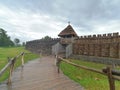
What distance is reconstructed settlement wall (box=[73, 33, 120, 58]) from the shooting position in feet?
60.9

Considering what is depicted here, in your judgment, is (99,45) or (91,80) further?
(99,45)

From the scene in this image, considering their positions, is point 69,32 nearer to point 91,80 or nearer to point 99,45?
point 99,45

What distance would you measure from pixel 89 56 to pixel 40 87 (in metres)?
16.9

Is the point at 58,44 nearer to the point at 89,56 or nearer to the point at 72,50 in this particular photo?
the point at 72,50

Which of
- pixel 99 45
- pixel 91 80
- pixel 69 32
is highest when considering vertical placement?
pixel 69 32

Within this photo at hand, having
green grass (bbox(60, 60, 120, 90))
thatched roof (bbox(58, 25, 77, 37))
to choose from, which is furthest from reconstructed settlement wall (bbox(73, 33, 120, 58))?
green grass (bbox(60, 60, 120, 90))

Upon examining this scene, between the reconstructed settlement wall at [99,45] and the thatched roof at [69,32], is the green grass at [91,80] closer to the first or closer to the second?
the reconstructed settlement wall at [99,45]

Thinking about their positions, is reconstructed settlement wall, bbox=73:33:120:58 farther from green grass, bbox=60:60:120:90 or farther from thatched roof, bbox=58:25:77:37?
green grass, bbox=60:60:120:90

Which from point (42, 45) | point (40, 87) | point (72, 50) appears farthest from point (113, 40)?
point (42, 45)

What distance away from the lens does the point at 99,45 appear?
2080 centimetres

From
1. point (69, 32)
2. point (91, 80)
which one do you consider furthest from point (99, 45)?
point (91, 80)

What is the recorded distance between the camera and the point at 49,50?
1293 inches

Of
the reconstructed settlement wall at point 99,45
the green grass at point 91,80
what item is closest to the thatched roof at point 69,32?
the reconstructed settlement wall at point 99,45

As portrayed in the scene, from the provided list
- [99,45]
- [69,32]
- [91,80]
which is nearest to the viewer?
[91,80]
